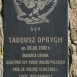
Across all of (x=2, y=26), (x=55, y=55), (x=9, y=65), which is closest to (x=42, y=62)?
(x=55, y=55)

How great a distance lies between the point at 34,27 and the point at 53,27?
0.19 meters

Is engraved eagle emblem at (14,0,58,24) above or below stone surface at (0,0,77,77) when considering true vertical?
above

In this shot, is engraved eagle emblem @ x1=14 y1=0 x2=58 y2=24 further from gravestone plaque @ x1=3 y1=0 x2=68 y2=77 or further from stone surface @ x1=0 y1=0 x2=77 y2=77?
stone surface @ x1=0 y1=0 x2=77 y2=77

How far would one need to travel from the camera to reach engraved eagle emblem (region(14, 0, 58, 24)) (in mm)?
2287

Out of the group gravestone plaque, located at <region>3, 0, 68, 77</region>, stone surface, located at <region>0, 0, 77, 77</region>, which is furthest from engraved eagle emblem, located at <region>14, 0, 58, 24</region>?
stone surface, located at <region>0, 0, 77, 77</region>

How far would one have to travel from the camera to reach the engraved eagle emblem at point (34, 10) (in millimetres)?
2287

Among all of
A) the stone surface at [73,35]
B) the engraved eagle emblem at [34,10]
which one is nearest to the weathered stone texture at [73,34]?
the stone surface at [73,35]

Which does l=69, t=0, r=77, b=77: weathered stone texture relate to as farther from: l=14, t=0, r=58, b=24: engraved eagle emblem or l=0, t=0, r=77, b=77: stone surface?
l=14, t=0, r=58, b=24: engraved eagle emblem

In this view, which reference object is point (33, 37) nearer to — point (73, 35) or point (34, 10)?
point (34, 10)

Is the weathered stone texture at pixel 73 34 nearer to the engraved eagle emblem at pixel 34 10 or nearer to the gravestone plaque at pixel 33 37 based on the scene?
the gravestone plaque at pixel 33 37

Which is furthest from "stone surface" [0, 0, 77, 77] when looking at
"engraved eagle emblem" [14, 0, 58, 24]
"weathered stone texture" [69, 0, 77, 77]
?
"engraved eagle emblem" [14, 0, 58, 24]

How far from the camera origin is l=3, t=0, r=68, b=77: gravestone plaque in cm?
227

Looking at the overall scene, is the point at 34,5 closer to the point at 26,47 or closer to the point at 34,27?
the point at 34,27

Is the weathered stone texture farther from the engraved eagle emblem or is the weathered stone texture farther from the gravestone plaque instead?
the engraved eagle emblem
